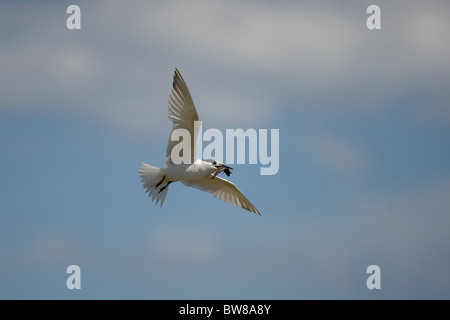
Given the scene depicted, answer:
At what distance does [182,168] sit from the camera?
15844 mm

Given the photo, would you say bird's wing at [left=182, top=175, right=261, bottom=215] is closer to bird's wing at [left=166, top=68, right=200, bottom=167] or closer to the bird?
the bird

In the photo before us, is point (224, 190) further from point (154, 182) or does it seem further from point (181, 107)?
point (181, 107)

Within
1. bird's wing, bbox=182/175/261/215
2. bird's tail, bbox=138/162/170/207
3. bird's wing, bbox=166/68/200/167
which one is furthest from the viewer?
bird's wing, bbox=182/175/261/215

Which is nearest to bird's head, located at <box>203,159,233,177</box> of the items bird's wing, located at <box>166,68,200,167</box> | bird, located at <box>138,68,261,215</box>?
bird, located at <box>138,68,261,215</box>

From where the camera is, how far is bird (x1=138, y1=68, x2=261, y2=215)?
15.2 metres

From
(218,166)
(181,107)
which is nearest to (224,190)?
(218,166)

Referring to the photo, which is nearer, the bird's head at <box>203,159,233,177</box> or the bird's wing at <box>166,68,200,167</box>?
the bird's wing at <box>166,68,200,167</box>

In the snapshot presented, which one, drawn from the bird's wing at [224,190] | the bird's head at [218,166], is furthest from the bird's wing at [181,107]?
the bird's wing at [224,190]

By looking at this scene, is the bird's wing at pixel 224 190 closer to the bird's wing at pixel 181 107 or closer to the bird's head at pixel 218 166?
the bird's head at pixel 218 166

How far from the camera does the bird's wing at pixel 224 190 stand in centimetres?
1733

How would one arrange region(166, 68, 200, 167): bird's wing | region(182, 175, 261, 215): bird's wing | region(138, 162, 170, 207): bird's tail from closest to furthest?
region(166, 68, 200, 167): bird's wing < region(138, 162, 170, 207): bird's tail < region(182, 175, 261, 215): bird's wing

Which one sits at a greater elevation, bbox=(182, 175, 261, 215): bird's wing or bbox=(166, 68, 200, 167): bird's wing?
bbox=(166, 68, 200, 167): bird's wing
